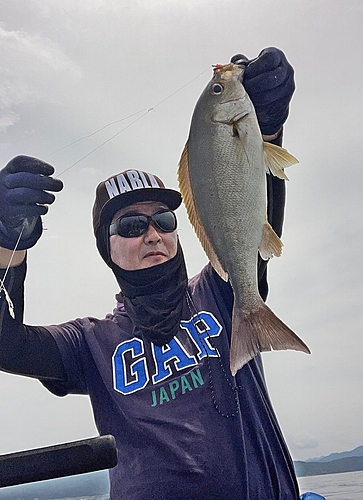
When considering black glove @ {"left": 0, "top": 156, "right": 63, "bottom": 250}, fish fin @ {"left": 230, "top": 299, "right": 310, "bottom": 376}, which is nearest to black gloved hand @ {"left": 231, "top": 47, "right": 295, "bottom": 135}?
fish fin @ {"left": 230, "top": 299, "right": 310, "bottom": 376}

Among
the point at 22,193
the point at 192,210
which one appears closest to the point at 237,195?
the point at 192,210

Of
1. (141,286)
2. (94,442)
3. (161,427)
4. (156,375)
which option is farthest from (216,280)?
(94,442)

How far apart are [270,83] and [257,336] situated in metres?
1.17

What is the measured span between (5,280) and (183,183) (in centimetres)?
119

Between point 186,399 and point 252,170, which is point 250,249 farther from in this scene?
point 186,399

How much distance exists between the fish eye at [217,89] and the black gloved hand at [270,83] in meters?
0.21

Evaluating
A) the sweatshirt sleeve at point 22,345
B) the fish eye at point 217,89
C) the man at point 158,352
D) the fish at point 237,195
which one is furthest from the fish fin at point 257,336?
the sweatshirt sleeve at point 22,345

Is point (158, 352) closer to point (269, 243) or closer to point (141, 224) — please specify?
point (141, 224)

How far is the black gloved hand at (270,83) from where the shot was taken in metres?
1.98

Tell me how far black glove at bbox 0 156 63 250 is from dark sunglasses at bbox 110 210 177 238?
2.26 ft

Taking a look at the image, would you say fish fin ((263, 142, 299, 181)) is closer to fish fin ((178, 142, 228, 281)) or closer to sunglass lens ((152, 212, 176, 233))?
fish fin ((178, 142, 228, 281))

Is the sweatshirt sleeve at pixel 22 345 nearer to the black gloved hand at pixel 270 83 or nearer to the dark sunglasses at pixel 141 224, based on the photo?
the dark sunglasses at pixel 141 224

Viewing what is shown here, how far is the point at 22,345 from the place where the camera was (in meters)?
2.47

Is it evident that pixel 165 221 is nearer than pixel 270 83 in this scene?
No
